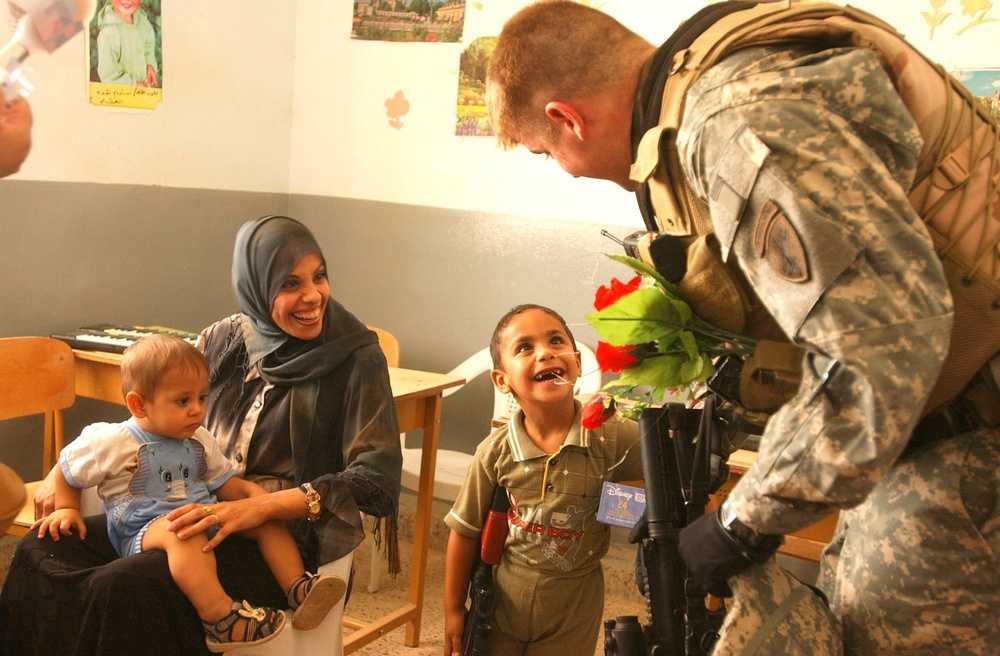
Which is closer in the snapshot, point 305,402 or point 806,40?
point 806,40

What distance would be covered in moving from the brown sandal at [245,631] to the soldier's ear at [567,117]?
1240 mm

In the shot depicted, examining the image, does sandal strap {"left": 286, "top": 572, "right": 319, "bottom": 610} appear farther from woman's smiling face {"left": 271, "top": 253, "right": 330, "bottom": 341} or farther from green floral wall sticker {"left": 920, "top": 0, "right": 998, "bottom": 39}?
green floral wall sticker {"left": 920, "top": 0, "right": 998, "bottom": 39}

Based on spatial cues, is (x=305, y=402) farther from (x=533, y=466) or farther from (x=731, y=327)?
(x=731, y=327)

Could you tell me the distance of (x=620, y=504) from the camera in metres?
2.11

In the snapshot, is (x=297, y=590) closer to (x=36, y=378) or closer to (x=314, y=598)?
(x=314, y=598)

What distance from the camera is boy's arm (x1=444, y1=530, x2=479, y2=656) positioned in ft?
7.66

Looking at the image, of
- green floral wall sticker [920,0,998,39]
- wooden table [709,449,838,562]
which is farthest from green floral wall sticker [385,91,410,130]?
wooden table [709,449,838,562]

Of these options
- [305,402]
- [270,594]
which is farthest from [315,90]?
[270,594]

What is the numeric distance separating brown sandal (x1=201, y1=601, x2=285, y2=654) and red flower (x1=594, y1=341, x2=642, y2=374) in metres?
1.01

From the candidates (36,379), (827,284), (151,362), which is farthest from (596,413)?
(36,379)

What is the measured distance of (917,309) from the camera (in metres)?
1.13

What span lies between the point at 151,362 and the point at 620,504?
1.10 metres

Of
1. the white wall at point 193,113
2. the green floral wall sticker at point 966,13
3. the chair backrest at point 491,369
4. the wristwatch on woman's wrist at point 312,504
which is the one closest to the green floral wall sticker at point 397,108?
the white wall at point 193,113

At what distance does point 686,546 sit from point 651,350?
31 centimetres
